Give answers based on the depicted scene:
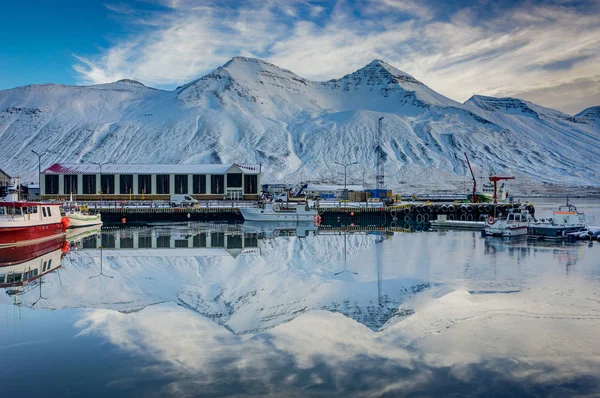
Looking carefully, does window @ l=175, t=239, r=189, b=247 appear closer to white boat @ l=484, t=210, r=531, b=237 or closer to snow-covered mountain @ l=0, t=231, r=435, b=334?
snow-covered mountain @ l=0, t=231, r=435, b=334

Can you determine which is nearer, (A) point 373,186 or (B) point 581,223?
(B) point 581,223

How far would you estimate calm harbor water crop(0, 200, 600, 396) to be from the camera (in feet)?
41.9

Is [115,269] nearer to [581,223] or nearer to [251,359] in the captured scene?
[251,359]

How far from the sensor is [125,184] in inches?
3479

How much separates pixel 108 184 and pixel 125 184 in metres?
2.67

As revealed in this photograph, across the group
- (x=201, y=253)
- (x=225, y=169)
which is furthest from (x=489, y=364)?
(x=225, y=169)

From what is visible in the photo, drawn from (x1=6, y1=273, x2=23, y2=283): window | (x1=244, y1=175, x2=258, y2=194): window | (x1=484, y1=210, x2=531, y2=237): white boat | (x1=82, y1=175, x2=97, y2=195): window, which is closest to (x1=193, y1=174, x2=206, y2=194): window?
(x1=244, y1=175, x2=258, y2=194): window

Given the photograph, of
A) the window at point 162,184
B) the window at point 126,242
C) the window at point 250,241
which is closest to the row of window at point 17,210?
the window at point 126,242

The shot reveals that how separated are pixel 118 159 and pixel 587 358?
18969cm

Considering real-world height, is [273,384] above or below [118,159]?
below

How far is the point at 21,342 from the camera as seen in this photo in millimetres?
15727

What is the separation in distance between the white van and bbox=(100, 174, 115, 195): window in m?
11.4

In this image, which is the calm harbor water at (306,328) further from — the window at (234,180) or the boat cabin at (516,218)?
the window at (234,180)

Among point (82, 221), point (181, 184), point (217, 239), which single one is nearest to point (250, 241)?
point (217, 239)
